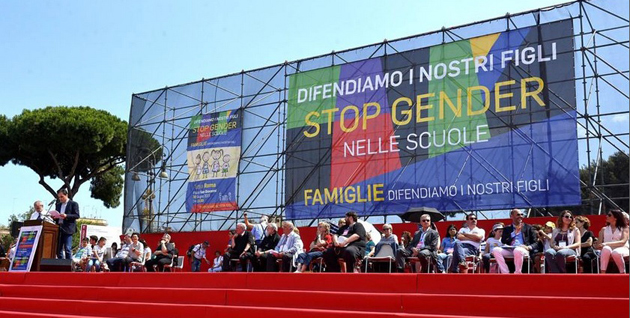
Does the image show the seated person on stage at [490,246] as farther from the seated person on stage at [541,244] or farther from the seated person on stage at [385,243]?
the seated person on stage at [385,243]

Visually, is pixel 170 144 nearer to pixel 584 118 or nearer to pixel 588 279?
pixel 584 118

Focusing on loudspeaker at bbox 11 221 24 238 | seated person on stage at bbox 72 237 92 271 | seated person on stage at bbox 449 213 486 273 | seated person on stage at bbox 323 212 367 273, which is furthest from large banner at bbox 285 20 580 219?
loudspeaker at bbox 11 221 24 238

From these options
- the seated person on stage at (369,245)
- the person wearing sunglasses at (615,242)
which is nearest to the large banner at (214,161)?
the seated person on stage at (369,245)

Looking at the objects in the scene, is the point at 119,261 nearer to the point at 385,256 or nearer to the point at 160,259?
the point at 160,259

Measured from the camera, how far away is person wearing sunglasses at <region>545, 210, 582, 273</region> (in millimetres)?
6391

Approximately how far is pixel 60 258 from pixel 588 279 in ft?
23.1

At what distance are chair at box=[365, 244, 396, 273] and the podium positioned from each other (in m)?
4.51

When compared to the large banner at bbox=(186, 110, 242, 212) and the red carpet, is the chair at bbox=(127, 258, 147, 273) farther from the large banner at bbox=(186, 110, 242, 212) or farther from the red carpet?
the large banner at bbox=(186, 110, 242, 212)

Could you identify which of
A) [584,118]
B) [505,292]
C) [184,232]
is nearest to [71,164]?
[184,232]

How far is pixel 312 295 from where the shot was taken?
244 inches

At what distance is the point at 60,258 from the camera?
9.30 metres

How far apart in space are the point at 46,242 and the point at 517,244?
20.7ft

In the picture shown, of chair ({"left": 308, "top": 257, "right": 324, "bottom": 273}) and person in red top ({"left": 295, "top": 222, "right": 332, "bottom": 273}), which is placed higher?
person in red top ({"left": 295, "top": 222, "right": 332, "bottom": 273})

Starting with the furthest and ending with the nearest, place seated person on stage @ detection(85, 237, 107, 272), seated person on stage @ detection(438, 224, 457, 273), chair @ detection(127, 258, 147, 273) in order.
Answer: seated person on stage @ detection(85, 237, 107, 272) → chair @ detection(127, 258, 147, 273) → seated person on stage @ detection(438, 224, 457, 273)
